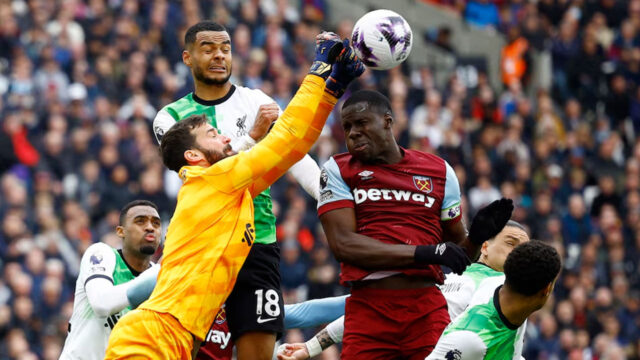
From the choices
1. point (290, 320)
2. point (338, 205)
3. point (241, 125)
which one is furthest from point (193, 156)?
point (290, 320)

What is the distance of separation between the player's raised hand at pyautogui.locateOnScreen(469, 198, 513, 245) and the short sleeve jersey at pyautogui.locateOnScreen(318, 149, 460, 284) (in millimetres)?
262

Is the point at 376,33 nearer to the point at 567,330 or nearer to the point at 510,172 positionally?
the point at 567,330

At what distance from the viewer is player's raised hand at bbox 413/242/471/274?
289 inches

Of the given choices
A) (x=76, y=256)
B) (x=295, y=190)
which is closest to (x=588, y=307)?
(x=295, y=190)

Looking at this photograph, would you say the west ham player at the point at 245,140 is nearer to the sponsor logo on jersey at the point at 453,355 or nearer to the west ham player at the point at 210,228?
the west ham player at the point at 210,228

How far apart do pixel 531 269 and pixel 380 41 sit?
1.81 m

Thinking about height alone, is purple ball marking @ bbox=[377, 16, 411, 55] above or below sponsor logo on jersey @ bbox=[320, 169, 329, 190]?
above

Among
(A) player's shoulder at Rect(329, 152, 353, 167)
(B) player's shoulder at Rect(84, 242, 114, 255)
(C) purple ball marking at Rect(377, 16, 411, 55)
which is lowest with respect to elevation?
(B) player's shoulder at Rect(84, 242, 114, 255)

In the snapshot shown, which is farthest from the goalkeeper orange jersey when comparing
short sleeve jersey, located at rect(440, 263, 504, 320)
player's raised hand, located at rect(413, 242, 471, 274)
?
short sleeve jersey, located at rect(440, 263, 504, 320)

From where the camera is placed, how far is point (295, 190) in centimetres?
1744

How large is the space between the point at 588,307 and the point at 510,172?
10.3 ft

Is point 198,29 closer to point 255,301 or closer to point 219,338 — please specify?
point 255,301

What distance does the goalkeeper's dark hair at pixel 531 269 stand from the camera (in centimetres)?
714

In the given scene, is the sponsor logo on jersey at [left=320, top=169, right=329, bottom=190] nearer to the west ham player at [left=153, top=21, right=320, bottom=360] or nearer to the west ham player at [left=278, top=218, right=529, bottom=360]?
the west ham player at [left=153, top=21, right=320, bottom=360]
